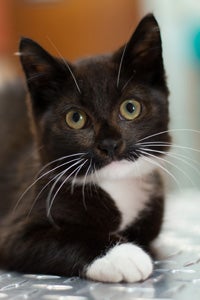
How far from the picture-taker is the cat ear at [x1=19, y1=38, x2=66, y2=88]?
1.55 m

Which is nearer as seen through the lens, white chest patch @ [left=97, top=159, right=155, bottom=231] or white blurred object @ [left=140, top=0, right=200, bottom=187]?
white chest patch @ [left=97, top=159, right=155, bottom=231]

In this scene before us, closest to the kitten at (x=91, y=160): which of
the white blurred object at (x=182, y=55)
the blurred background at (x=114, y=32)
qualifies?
the blurred background at (x=114, y=32)

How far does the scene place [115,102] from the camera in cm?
150

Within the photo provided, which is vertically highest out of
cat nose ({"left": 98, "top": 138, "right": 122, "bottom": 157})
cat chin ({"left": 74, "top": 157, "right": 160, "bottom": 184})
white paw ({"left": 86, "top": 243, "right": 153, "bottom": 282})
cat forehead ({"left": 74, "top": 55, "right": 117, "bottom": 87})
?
cat forehead ({"left": 74, "top": 55, "right": 117, "bottom": 87})

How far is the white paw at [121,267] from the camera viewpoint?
1.32 metres

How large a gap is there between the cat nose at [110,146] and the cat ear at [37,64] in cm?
29

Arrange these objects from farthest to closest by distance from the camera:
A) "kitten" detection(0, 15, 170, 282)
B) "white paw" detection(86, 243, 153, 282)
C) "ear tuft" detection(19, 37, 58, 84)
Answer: "ear tuft" detection(19, 37, 58, 84)
"kitten" detection(0, 15, 170, 282)
"white paw" detection(86, 243, 153, 282)

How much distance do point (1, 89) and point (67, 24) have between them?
162 cm

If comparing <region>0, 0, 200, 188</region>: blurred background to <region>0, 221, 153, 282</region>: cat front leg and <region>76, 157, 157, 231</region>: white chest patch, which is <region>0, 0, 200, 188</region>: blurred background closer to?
<region>76, 157, 157, 231</region>: white chest patch

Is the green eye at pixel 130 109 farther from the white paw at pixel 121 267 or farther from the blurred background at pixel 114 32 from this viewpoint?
the blurred background at pixel 114 32

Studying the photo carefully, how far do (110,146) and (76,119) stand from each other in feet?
0.53

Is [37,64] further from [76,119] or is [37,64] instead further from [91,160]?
[91,160]

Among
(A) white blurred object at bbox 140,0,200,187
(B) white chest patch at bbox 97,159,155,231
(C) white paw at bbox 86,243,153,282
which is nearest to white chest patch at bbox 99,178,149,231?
(B) white chest patch at bbox 97,159,155,231

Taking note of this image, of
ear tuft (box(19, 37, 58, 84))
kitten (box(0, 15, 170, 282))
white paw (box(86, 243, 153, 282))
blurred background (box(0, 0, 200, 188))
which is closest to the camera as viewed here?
white paw (box(86, 243, 153, 282))
